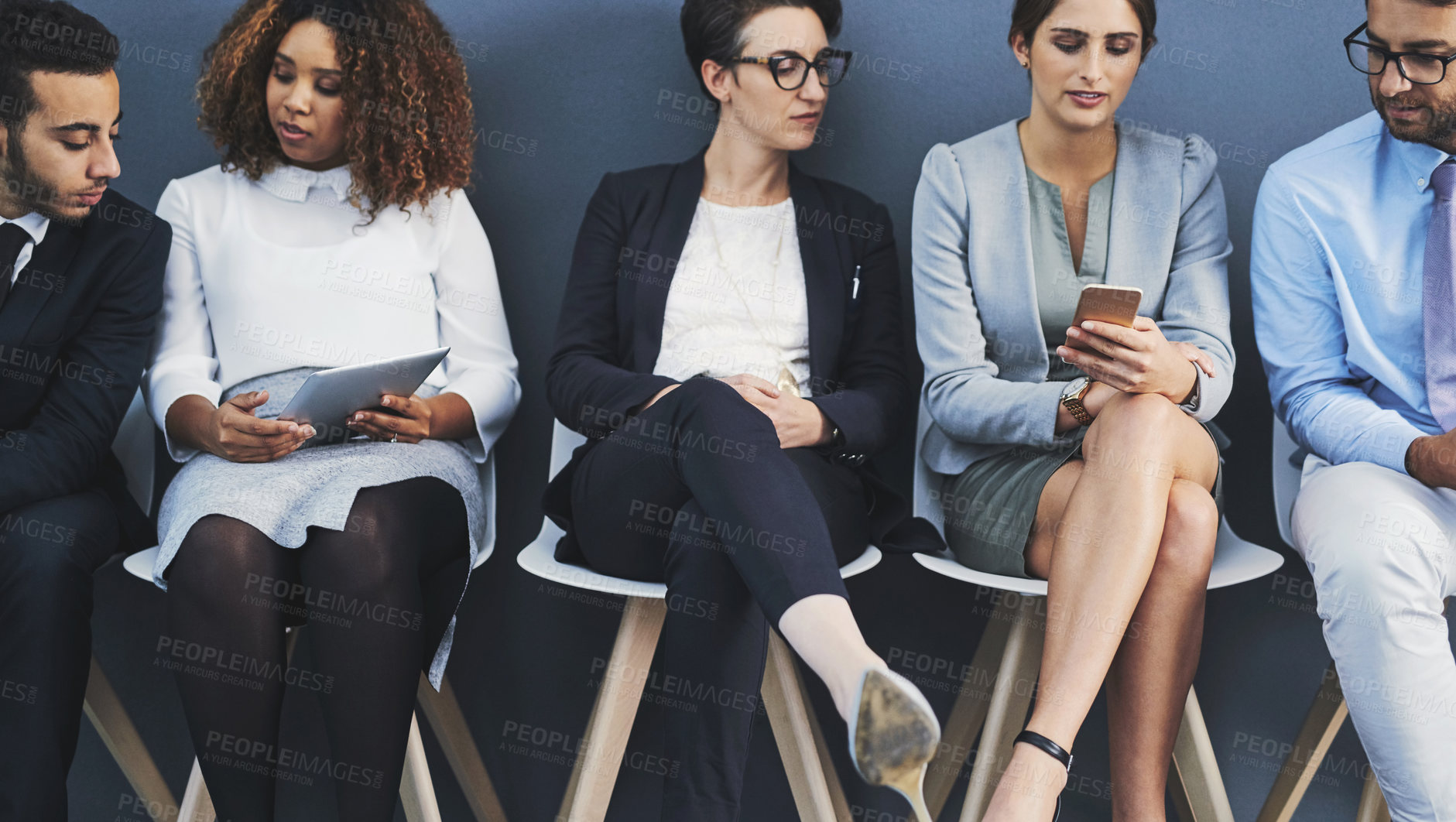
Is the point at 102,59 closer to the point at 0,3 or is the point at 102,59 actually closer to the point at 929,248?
the point at 0,3

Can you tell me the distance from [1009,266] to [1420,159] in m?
0.56

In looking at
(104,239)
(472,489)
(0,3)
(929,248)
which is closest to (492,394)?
(472,489)

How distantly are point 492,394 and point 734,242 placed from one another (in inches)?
18.0

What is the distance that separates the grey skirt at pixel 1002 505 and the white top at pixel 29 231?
1366mm

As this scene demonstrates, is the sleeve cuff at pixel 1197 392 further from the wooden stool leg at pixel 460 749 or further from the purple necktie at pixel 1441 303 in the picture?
the wooden stool leg at pixel 460 749

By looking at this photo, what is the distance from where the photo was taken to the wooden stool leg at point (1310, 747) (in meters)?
1.63

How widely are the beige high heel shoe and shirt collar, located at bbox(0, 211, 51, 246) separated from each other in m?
1.33

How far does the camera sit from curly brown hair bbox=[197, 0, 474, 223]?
1808 mm

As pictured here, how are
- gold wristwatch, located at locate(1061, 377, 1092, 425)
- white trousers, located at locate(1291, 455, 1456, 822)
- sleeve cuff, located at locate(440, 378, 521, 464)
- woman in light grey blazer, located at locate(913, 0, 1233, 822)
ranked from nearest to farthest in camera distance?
white trousers, located at locate(1291, 455, 1456, 822)
woman in light grey blazer, located at locate(913, 0, 1233, 822)
gold wristwatch, located at locate(1061, 377, 1092, 425)
sleeve cuff, located at locate(440, 378, 521, 464)

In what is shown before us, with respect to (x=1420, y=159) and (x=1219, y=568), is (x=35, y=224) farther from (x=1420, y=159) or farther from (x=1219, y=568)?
(x=1420, y=159)

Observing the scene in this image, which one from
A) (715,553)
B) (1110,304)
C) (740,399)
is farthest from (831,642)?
(1110,304)

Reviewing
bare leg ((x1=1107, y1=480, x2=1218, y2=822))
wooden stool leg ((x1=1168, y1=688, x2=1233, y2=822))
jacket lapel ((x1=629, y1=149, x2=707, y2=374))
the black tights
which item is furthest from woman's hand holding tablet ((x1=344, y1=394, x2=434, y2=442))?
wooden stool leg ((x1=1168, y1=688, x2=1233, y2=822))

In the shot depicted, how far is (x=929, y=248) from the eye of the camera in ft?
5.75

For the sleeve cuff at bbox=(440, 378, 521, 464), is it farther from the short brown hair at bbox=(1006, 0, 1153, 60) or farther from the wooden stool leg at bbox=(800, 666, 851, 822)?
the short brown hair at bbox=(1006, 0, 1153, 60)
